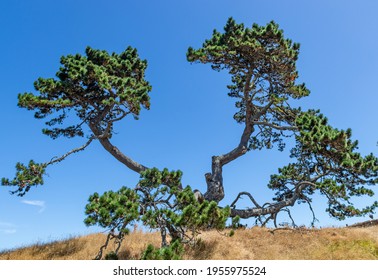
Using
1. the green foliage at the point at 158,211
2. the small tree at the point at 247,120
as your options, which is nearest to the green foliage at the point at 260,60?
the small tree at the point at 247,120

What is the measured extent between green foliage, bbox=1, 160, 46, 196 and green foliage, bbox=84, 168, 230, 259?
499 centimetres

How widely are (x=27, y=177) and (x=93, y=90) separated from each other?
5092 mm

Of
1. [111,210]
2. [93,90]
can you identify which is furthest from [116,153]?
[111,210]

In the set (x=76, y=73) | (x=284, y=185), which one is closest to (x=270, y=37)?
(x=284, y=185)

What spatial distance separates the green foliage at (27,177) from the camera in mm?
13984

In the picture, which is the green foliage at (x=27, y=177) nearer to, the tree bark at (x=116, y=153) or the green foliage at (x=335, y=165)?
the tree bark at (x=116, y=153)

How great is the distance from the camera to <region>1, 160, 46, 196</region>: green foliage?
1398cm

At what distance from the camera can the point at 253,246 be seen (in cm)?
1409

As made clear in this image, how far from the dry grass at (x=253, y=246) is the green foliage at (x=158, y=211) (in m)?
1.76

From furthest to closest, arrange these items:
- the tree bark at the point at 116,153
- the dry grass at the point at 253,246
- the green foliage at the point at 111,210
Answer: the tree bark at the point at 116,153
the dry grass at the point at 253,246
the green foliage at the point at 111,210

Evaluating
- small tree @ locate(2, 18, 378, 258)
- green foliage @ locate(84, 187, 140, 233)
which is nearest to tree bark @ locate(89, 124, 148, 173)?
small tree @ locate(2, 18, 378, 258)

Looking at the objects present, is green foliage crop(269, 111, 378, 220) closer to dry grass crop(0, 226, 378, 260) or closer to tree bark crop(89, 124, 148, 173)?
dry grass crop(0, 226, 378, 260)

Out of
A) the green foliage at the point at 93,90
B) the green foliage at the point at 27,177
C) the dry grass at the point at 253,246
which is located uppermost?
the green foliage at the point at 93,90

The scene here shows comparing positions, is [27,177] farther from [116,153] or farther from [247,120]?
[247,120]
